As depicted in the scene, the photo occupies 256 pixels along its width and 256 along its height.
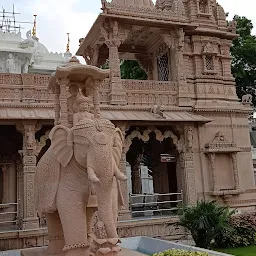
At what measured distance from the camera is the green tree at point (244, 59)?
19953 mm

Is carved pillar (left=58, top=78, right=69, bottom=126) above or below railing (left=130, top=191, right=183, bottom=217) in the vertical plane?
above

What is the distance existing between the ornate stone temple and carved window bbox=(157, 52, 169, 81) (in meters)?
0.04

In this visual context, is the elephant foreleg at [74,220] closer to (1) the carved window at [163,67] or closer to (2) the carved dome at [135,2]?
(1) the carved window at [163,67]

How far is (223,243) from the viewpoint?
34.0 ft

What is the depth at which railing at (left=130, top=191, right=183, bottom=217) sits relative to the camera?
38.8ft

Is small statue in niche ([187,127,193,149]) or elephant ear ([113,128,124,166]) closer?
elephant ear ([113,128,124,166])

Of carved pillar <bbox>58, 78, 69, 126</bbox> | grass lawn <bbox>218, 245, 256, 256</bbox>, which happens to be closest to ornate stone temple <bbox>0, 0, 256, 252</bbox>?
grass lawn <bbox>218, 245, 256, 256</bbox>

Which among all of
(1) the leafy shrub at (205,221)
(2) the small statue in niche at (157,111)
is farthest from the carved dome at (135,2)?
(1) the leafy shrub at (205,221)

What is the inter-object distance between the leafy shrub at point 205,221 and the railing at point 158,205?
6.88ft

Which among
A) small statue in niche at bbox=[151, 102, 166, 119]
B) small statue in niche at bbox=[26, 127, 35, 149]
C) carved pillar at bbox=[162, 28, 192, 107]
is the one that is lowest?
small statue in niche at bbox=[26, 127, 35, 149]

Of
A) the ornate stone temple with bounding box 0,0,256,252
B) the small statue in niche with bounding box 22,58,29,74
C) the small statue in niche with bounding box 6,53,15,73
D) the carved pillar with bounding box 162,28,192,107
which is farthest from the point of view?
the small statue in niche with bounding box 22,58,29,74

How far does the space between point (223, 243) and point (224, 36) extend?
8.13 meters

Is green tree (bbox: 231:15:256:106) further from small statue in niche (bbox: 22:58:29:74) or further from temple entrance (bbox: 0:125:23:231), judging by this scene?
temple entrance (bbox: 0:125:23:231)

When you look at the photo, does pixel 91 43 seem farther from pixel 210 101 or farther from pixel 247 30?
pixel 247 30
